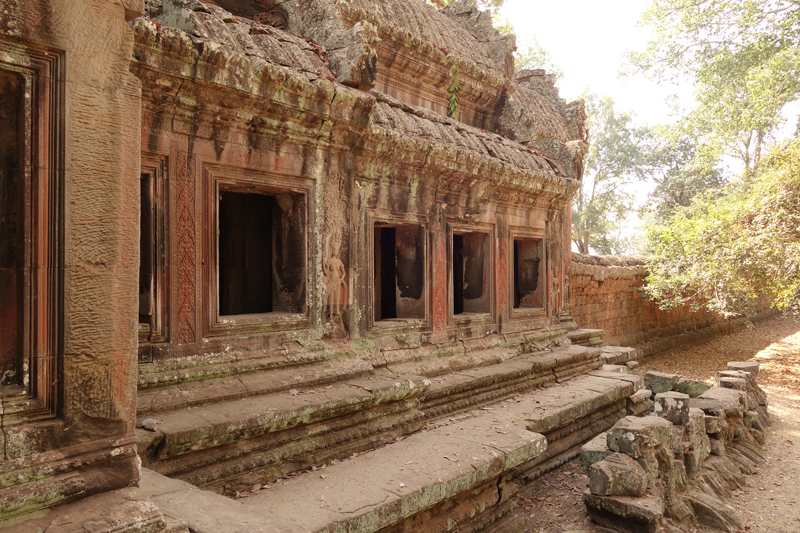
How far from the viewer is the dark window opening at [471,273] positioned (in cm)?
656

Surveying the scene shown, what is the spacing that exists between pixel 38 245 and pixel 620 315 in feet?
43.1

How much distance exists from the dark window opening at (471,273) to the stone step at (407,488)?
1.52m

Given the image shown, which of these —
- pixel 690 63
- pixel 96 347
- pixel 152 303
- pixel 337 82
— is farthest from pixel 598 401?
pixel 690 63

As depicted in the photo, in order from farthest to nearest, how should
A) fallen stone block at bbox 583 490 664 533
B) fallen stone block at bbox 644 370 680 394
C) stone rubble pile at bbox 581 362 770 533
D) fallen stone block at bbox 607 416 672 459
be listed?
fallen stone block at bbox 644 370 680 394, fallen stone block at bbox 607 416 672 459, stone rubble pile at bbox 581 362 770 533, fallen stone block at bbox 583 490 664 533

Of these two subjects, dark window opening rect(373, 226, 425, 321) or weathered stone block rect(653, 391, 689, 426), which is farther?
weathered stone block rect(653, 391, 689, 426)

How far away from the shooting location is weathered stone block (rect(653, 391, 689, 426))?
6.05 m

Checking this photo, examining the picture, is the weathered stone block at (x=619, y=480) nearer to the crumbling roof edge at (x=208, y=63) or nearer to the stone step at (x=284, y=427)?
the stone step at (x=284, y=427)

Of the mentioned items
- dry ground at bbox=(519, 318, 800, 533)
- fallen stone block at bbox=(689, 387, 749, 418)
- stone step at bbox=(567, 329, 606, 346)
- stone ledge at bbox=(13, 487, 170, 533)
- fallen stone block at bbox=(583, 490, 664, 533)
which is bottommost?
dry ground at bbox=(519, 318, 800, 533)

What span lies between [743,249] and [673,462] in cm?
673

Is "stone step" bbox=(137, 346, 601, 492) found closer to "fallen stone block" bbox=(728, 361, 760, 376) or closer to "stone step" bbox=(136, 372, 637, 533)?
"stone step" bbox=(136, 372, 637, 533)

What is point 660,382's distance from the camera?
8094mm

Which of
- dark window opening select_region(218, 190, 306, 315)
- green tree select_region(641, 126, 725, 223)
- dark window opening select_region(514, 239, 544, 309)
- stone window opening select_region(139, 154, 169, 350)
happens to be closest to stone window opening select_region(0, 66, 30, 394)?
stone window opening select_region(139, 154, 169, 350)

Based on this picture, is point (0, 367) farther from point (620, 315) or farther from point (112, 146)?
point (620, 315)

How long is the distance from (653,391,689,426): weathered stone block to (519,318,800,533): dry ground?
96 centimetres
